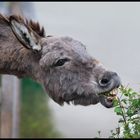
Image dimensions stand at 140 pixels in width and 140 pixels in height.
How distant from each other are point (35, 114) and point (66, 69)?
6.28 m

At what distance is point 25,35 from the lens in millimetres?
5883

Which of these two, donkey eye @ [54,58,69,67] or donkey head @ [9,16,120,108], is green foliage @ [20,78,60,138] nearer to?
donkey head @ [9,16,120,108]

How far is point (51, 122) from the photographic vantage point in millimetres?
12086

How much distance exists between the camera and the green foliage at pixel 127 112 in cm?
488

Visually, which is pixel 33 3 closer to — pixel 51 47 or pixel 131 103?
pixel 51 47

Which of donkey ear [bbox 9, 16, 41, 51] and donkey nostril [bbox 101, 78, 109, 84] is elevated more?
donkey ear [bbox 9, 16, 41, 51]

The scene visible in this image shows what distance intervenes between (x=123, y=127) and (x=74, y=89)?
2.78 feet

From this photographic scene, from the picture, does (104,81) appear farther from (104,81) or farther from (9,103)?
(9,103)

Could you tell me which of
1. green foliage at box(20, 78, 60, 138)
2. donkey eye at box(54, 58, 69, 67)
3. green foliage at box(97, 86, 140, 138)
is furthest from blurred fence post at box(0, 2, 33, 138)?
green foliage at box(97, 86, 140, 138)

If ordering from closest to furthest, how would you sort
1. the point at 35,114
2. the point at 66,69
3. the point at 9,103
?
the point at 66,69, the point at 9,103, the point at 35,114

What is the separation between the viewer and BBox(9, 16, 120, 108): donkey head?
5.50m

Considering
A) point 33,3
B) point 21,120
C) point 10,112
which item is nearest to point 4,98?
point 10,112

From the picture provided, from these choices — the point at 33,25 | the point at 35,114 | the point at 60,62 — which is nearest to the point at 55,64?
the point at 60,62

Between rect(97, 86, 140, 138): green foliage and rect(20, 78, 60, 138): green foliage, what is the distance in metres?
6.57
